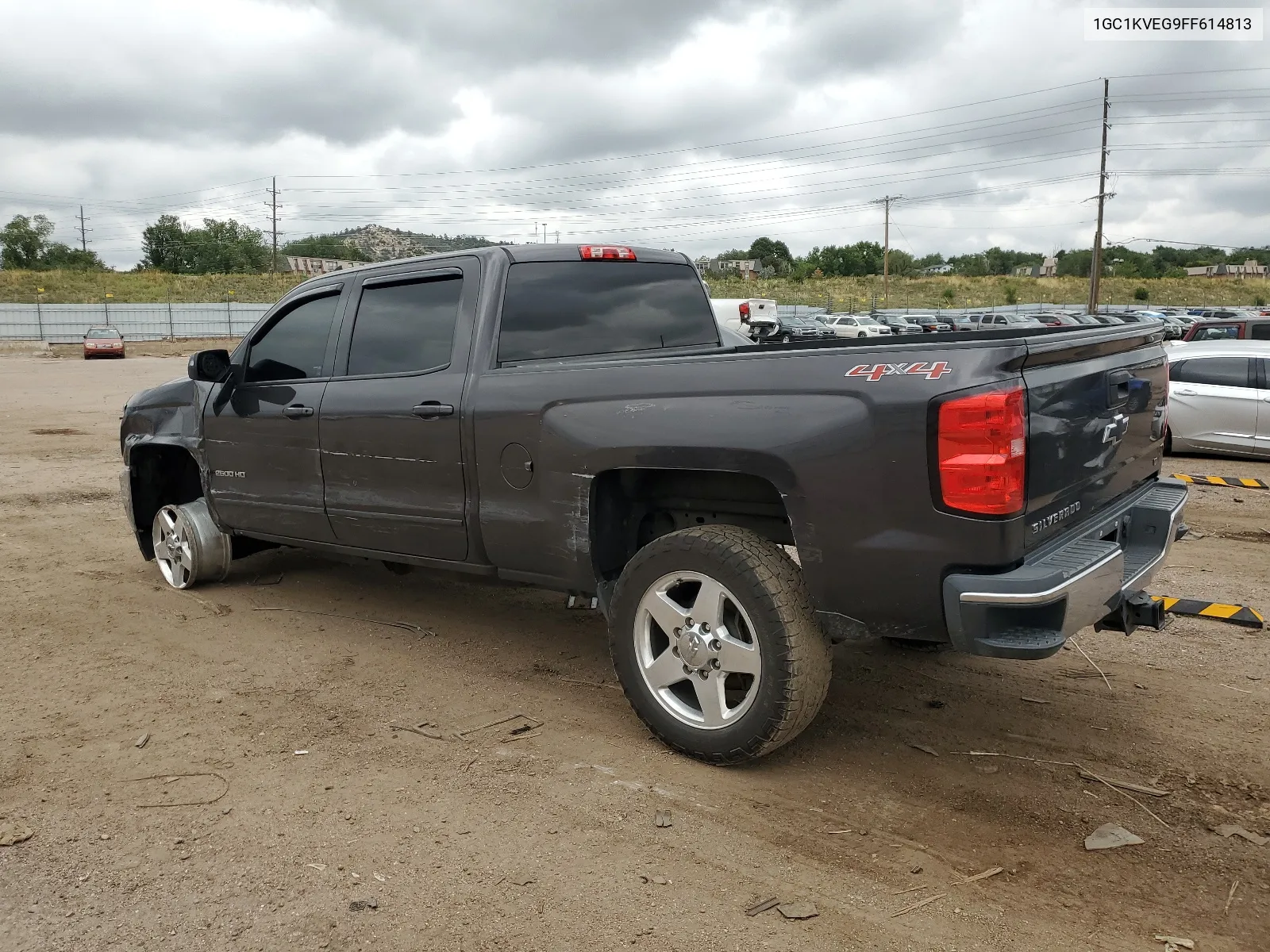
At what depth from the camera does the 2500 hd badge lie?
10.4ft

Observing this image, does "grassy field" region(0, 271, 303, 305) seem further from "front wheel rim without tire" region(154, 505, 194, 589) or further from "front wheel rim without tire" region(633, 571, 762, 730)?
"front wheel rim without tire" region(633, 571, 762, 730)

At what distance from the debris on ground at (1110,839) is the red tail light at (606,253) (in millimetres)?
3173

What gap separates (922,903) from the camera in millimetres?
2820

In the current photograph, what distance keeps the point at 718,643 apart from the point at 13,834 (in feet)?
7.84

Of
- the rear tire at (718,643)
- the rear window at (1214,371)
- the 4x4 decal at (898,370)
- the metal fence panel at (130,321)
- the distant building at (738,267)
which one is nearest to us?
the 4x4 decal at (898,370)

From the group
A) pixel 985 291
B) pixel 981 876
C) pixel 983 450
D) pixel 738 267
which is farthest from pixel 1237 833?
pixel 738 267

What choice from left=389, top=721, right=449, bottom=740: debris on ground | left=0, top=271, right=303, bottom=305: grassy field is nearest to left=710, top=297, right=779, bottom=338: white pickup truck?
left=389, top=721, right=449, bottom=740: debris on ground

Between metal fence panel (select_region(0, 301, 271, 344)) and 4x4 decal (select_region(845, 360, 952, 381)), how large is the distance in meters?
49.9

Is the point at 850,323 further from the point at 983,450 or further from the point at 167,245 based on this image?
the point at 167,245

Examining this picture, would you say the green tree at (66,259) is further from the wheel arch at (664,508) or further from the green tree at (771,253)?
the wheel arch at (664,508)

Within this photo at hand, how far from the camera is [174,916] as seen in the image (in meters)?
2.80

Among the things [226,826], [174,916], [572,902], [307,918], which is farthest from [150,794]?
[572,902]

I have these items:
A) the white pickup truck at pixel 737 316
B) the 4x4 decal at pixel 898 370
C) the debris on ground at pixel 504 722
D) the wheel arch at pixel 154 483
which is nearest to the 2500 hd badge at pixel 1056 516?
the 4x4 decal at pixel 898 370

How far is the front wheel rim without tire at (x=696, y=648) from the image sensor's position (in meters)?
3.52
